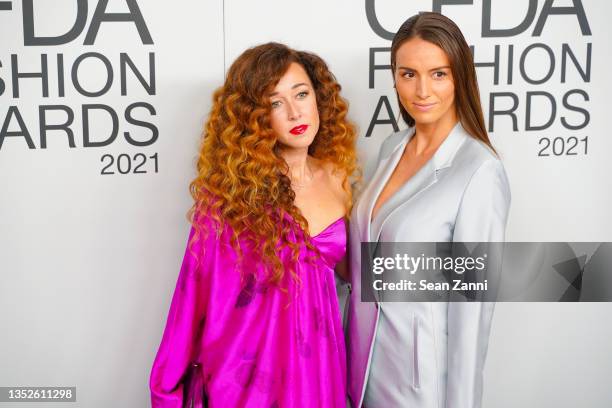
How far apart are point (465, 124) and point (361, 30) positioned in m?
0.65

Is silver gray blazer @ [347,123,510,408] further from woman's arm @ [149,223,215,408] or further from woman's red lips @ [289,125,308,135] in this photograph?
woman's arm @ [149,223,215,408]

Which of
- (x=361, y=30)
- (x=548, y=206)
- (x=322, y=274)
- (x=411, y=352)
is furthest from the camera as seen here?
(x=548, y=206)

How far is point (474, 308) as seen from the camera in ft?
5.31

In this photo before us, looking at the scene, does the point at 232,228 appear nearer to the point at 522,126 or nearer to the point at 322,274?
the point at 322,274

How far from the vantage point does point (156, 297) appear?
2.27 metres

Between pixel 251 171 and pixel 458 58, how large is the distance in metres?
0.70

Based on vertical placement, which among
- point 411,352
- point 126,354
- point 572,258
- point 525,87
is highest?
point 525,87

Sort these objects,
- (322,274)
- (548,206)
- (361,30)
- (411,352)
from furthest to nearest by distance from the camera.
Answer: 1. (548,206)
2. (361,30)
3. (322,274)
4. (411,352)

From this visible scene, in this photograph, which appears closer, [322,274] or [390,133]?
[322,274]

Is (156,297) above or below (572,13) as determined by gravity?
below

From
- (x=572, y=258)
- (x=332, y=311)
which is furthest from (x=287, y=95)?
(x=572, y=258)

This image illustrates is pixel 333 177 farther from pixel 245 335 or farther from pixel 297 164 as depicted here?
pixel 245 335

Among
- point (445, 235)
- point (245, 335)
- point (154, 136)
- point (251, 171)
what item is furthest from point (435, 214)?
→ point (154, 136)

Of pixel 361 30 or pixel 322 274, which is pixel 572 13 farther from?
pixel 322 274
